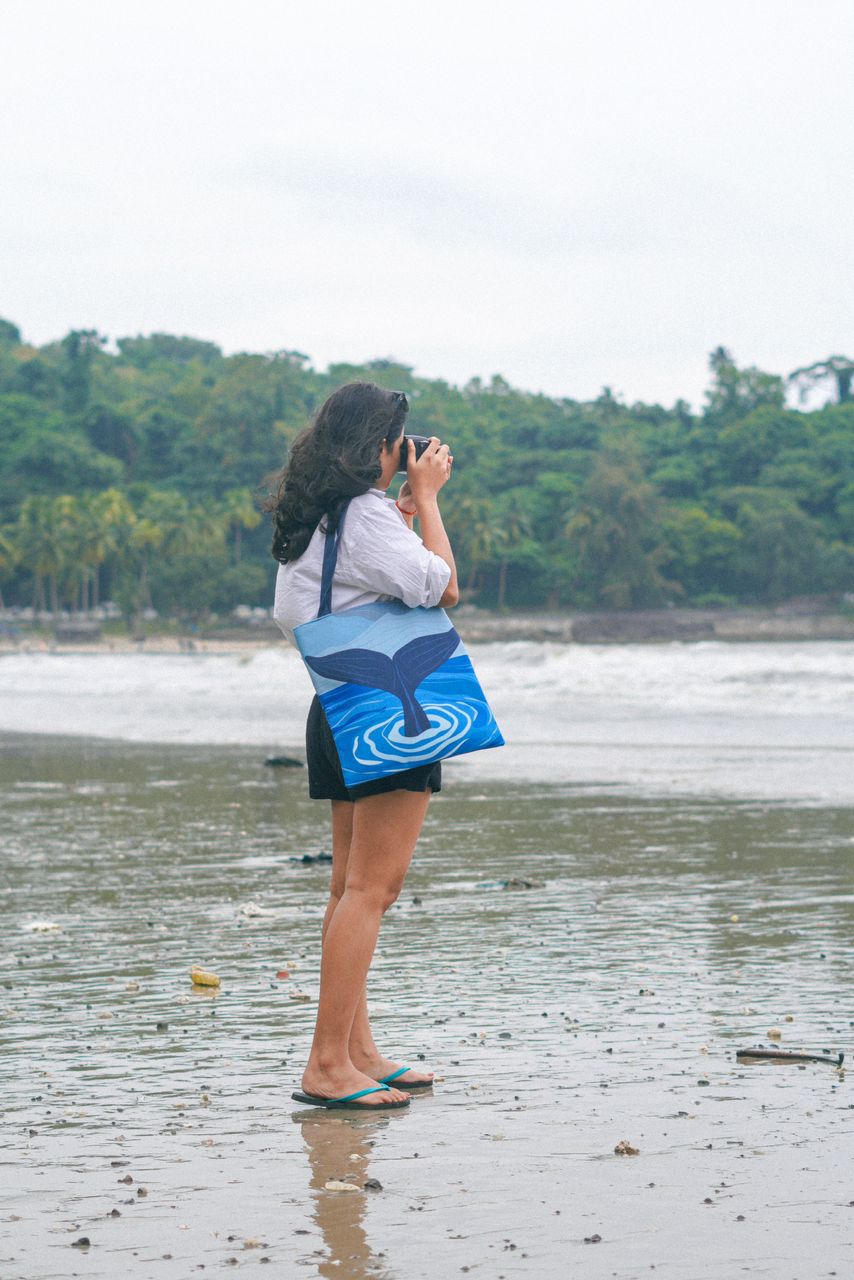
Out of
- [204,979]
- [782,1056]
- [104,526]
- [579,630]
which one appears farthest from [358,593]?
[579,630]

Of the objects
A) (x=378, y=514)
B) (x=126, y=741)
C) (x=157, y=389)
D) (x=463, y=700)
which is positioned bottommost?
(x=126, y=741)

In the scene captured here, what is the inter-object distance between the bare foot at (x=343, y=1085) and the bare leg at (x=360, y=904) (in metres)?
0.02

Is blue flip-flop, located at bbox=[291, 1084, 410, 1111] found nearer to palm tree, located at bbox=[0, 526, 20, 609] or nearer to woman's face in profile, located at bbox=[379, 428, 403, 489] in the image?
woman's face in profile, located at bbox=[379, 428, 403, 489]

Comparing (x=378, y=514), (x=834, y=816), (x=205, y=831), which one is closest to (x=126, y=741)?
(x=205, y=831)

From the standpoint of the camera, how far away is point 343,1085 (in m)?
3.47

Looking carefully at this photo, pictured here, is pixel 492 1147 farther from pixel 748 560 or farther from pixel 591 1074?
pixel 748 560

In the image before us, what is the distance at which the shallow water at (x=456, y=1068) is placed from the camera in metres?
2.62

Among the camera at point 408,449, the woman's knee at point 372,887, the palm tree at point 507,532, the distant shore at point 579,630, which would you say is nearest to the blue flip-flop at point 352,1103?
the woman's knee at point 372,887

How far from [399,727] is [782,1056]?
1.21 m

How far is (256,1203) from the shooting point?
278cm

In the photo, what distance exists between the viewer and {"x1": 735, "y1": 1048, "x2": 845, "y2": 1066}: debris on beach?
3686 mm

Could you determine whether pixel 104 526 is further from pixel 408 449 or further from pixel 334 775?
pixel 334 775

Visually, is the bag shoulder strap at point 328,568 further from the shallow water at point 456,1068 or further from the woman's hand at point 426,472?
the shallow water at point 456,1068

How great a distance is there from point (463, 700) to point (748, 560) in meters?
109
